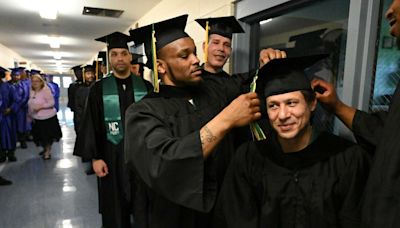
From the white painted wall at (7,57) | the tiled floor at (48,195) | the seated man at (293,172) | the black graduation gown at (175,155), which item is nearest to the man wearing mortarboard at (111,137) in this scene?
the tiled floor at (48,195)

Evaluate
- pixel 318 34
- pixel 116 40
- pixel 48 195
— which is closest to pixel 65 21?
pixel 48 195

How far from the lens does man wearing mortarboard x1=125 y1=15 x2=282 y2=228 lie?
3.58ft

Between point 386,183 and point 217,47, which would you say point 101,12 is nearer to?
point 217,47

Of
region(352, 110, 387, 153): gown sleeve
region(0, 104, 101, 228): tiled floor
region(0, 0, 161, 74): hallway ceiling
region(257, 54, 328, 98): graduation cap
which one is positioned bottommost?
region(0, 104, 101, 228): tiled floor

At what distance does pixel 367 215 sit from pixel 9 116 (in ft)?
19.5

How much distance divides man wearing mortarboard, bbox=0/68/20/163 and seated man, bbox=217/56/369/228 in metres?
4.83

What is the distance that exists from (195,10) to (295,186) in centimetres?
274

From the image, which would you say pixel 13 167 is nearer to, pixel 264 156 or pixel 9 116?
pixel 9 116

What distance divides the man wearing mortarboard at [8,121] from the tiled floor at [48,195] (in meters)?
0.23

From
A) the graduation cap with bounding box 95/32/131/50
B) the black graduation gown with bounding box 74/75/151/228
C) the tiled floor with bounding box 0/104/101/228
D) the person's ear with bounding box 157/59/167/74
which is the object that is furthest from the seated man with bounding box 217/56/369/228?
the tiled floor with bounding box 0/104/101/228

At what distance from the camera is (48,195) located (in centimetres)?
372

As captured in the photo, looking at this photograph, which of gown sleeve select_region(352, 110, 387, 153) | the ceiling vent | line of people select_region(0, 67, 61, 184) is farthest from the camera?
the ceiling vent

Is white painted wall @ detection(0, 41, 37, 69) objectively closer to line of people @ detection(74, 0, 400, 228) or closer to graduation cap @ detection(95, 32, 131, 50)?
graduation cap @ detection(95, 32, 131, 50)

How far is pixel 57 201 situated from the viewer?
352 cm
